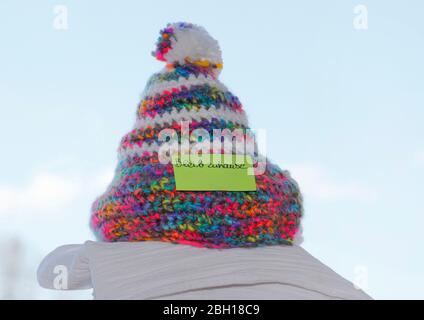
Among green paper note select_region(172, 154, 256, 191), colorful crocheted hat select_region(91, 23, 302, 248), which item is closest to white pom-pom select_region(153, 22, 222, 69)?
colorful crocheted hat select_region(91, 23, 302, 248)

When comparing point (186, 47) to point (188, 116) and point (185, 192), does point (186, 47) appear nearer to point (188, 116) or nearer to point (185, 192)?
point (188, 116)

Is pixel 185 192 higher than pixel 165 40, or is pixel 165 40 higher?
pixel 165 40

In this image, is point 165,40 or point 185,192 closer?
point 185,192

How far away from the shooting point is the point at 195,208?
30.6 inches

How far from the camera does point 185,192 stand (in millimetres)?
788

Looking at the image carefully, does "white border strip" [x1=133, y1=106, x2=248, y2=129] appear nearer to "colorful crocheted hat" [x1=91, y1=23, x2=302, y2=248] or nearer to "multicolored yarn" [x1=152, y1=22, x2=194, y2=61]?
"colorful crocheted hat" [x1=91, y1=23, x2=302, y2=248]

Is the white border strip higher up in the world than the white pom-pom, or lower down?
lower down

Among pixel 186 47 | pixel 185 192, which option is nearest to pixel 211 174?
pixel 185 192

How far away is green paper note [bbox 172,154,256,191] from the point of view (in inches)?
31.3

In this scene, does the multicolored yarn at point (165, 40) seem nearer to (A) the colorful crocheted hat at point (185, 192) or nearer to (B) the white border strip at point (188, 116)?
(A) the colorful crocheted hat at point (185, 192)

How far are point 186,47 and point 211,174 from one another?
0.21 meters

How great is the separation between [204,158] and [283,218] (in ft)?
0.44

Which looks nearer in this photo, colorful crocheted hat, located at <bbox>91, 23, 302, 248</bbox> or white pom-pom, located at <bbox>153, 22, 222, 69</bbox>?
colorful crocheted hat, located at <bbox>91, 23, 302, 248</bbox>
